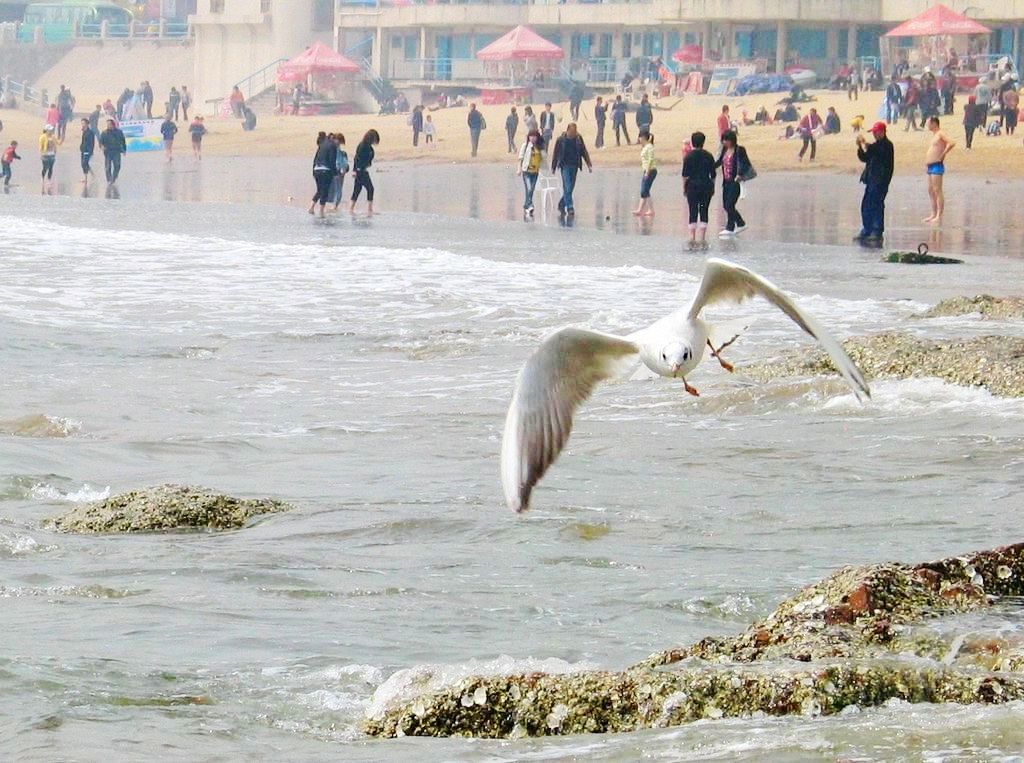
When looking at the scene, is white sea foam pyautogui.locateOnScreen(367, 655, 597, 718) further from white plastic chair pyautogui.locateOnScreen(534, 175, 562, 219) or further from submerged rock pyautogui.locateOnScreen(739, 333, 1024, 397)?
white plastic chair pyautogui.locateOnScreen(534, 175, 562, 219)

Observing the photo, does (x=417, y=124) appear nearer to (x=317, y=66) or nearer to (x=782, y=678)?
(x=317, y=66)

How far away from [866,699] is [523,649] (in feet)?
6.45

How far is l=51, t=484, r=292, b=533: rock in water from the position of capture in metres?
9.41

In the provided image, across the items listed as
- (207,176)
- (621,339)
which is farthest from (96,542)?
(207,176)

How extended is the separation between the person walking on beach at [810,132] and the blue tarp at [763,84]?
12721 mm

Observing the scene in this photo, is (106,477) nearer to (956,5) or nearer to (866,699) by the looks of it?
(866,699)

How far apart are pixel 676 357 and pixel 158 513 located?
381cm

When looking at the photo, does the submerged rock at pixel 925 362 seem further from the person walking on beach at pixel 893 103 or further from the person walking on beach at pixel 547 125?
the person walking on beach at pixel 893 103

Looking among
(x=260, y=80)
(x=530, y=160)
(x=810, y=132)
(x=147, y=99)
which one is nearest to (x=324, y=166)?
(x=530, y=160)

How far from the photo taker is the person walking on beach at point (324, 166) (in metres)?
31.1

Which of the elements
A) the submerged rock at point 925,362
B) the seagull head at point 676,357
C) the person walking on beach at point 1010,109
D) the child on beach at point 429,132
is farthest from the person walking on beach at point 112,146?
the seagull head at point 676,357

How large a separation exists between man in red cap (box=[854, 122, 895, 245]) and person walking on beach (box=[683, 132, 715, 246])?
6.28 feet

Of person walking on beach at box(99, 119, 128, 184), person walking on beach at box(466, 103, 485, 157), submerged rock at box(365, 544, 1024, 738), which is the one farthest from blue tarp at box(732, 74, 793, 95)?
submerged rock at box(365, 544, 1024, 738)

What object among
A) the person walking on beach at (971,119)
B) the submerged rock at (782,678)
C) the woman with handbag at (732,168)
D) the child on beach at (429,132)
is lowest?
the submerged rock at (782,678)
